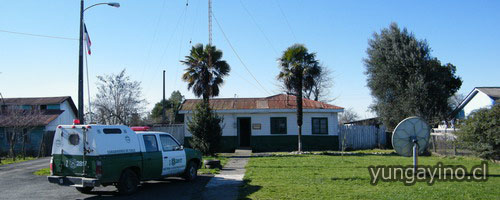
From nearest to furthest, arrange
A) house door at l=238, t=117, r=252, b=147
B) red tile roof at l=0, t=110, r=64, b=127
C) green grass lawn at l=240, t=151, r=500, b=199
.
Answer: green grass lawn at l=240, t=151, r=500, b=199 < red tile roof at l=0, t=110, r=64, b=127 < house door at l=238, t=117, r=252, b=147

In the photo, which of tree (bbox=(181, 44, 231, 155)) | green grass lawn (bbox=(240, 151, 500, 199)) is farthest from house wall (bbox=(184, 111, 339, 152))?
green grass lawn (bbox=(240, 151, 500, 199))

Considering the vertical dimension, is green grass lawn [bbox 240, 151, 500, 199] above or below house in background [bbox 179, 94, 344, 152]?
below

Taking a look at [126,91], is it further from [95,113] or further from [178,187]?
[178,187]

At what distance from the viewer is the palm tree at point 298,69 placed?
74.9 feet

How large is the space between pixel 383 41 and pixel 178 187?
80.2ft

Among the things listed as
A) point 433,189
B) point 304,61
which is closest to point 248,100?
point 304,61

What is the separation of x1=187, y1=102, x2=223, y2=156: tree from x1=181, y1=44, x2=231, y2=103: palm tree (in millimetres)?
2541

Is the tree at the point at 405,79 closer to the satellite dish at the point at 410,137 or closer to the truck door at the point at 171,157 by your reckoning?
the satellite dish at the point at 410,137

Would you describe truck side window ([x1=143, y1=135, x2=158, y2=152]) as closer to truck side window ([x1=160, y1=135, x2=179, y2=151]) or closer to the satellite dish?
truck side window ([x1=160, y1=135, x2=179, y2=151])

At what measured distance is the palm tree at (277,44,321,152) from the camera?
22.8m

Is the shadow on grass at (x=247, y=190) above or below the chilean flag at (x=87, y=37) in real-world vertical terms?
below

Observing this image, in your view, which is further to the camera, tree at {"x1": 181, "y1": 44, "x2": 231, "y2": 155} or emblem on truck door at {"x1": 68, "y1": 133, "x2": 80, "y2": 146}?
tree at {"x1": 181, "y1": 44, "x2": 231, "y2": 155}

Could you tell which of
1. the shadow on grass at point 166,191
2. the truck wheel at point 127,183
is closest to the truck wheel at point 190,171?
the shadow on grass at point 166,191

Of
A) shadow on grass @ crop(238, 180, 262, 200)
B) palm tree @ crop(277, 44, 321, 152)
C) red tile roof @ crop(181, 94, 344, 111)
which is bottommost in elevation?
shadow on grass @ crop(238, 180, 262, 200)
